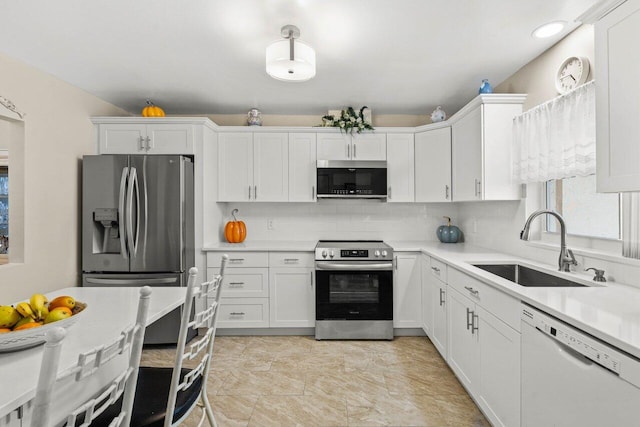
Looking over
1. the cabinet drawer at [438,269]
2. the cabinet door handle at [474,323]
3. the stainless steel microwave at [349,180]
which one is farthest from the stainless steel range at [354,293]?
the cabinet door handle at [474,323]

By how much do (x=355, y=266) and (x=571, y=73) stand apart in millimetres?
2201

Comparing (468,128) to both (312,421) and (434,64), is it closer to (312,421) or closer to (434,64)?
(434,64)

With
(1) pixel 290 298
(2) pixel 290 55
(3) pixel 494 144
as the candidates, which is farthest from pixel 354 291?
(2) pixel 290 55

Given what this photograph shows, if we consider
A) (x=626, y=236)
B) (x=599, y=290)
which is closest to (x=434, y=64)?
(x=626, y=236)

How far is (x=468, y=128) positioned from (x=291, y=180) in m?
1.84

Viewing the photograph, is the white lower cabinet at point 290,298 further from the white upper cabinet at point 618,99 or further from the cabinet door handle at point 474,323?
the white upper cabinet at point 618,99

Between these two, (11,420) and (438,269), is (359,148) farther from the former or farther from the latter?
(11,420)

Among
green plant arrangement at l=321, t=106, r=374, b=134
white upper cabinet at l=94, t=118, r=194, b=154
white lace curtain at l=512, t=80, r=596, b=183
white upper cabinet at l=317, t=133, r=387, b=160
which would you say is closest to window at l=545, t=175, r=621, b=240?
white lace curtain at l=512, t=80, r=596, b=183

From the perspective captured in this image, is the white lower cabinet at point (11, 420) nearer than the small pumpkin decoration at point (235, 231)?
Yes

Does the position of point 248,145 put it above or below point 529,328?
above

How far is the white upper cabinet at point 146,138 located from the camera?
3414mm

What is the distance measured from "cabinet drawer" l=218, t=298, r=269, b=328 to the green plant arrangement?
1987mm

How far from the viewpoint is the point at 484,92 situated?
2881 millimetres

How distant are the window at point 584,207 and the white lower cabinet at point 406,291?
1.22 metres
